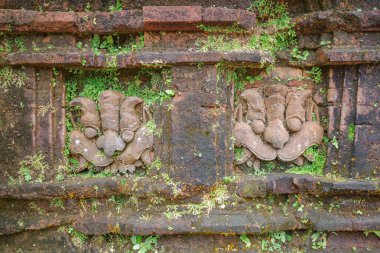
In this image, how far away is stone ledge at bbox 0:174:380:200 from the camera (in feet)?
10.3

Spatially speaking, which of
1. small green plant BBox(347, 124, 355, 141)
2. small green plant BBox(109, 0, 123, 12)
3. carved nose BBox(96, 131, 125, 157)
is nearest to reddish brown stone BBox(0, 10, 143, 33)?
small green plant BBox(109, 0, 123, 12)

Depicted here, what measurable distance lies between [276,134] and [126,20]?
1990 millimetres

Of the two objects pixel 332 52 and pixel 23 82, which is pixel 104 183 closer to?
pixel 23 82

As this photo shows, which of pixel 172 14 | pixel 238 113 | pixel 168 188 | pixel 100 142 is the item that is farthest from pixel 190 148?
pixel 172 14

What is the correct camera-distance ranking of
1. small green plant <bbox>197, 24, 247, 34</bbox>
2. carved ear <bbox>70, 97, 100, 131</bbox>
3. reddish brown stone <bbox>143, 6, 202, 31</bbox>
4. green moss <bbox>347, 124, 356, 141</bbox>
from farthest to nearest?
carved ear <bbox>70, 97, 100, 131</bbox> → green moss <bbox>347, 124, 356, 141</bbox> → small green plant <bbox>197, 24, 247, 34</bbox> → reddish brown stone <bbox>143, 6, 202, 31</bbox>

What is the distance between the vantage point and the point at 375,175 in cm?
323

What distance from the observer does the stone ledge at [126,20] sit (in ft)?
9.72

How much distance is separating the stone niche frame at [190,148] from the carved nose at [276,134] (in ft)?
1.23

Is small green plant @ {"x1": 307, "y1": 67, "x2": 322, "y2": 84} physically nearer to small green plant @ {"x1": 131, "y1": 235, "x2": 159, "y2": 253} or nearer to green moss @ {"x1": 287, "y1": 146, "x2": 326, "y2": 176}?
green moss @ {"x1": 287, "y1": 146, "x2": 326, "y2": 176}

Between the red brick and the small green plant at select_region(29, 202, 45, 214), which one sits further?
the small green plant at select_region(29, 202, 45, 214)

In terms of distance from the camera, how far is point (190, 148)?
3.16 metres

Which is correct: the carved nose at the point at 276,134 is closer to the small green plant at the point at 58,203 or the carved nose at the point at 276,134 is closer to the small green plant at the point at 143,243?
the small green plant at the point at 143,243

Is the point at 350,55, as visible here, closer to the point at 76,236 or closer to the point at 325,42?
the point at 325,42

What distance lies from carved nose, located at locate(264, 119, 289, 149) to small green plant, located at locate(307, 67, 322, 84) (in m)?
0.62
